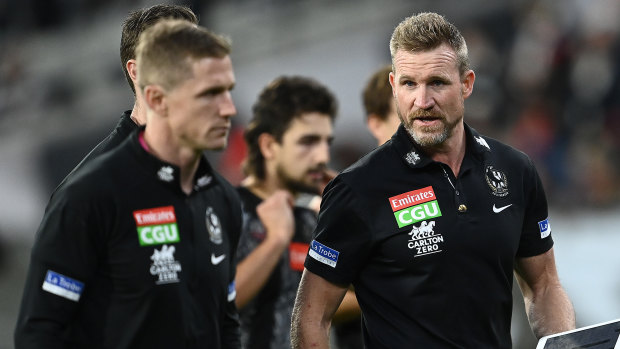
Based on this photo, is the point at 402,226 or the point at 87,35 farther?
the point at 87,35

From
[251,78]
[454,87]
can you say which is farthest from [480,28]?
[454,87]

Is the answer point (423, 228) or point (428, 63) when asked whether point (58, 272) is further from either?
point (428, 63)

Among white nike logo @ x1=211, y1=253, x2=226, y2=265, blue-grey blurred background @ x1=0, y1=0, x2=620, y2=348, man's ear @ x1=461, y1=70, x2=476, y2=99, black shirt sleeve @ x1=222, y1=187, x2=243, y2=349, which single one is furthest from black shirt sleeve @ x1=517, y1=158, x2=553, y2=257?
blue-grey blurred background @ x1=0, y1=0, x2=620, y2=348

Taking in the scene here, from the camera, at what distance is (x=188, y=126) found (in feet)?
11.7

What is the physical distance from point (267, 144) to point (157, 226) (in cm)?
247

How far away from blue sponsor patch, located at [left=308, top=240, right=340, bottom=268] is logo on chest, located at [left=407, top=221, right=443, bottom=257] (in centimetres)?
27

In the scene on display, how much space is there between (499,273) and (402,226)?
40 cm

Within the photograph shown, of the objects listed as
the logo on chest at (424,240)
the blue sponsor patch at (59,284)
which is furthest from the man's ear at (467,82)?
the blue sponsor patch at (59,284)

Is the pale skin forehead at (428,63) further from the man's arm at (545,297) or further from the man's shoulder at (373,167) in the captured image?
the man's arm at (545,297)

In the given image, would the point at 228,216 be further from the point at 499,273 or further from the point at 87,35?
the point at 87,35

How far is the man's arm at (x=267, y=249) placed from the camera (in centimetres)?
536

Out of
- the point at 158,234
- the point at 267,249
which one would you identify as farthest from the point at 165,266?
the point at 267,249

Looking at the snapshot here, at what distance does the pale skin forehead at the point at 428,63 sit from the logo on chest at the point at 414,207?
0.44 metres

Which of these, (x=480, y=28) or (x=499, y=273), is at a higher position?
(x=480, y=28)
